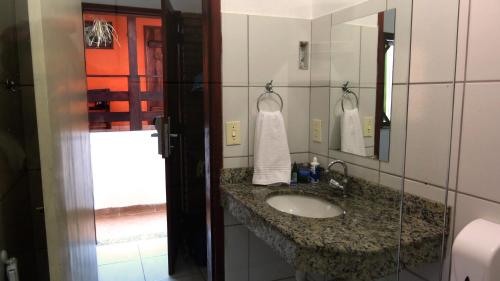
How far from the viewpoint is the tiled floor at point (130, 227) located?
252cm

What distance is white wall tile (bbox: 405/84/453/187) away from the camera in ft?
3.52

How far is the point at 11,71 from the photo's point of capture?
46.3 inches

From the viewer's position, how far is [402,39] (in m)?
1.24

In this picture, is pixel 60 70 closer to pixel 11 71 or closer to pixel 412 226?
pixel 11 71

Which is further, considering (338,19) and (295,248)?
(338,19)

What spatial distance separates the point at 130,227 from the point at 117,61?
1412mm

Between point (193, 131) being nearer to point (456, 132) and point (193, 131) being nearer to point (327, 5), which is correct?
point (327, 5)

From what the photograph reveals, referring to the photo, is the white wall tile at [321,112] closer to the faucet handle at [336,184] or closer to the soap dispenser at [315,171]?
the soap dispenser at [315,171]

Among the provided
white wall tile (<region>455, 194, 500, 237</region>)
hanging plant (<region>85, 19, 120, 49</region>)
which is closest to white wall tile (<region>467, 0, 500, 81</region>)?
white wall tile (<region>455, 194, 500, 237</region>)

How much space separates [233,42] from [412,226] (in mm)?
1064

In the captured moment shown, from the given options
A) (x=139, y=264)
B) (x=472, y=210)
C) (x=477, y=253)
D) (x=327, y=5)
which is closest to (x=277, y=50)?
(x=327, y=5)

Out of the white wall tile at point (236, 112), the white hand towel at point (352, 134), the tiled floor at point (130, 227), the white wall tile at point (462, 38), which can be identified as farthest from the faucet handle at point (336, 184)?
the tiled floor at point (130, 227)

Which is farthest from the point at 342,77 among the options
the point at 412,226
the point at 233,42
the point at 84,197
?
the point at 84,197

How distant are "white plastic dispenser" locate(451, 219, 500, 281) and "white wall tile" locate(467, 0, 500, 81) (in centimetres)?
41
